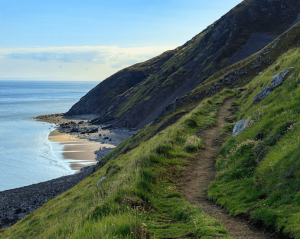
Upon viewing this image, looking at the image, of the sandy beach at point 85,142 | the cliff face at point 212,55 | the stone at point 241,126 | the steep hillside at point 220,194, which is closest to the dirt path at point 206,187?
the steep hillside at point 220,194

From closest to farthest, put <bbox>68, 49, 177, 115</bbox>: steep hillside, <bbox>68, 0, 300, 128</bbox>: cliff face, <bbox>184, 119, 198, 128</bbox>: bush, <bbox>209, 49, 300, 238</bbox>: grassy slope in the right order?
<bbox>209, 49, 300, 238</bbox>: grassy slope < <bbox>184, 119, 198, 128</bbox>: bush < <bbox>68, 0, 300, 128</bbox>: cliff face < <bbox>68, 49, 177, 115</bbox>: steep hillside

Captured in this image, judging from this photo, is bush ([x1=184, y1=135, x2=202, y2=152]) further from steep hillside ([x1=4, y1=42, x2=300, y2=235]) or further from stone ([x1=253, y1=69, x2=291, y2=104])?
stone ([x1=253, y1=69, x2=291, y2=104])

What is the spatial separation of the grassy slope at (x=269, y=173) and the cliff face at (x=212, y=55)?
84.5 meters

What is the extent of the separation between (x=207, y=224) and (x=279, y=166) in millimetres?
3106

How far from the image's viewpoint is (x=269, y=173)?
8.05 meters

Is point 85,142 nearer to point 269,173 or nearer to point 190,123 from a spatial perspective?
point 190,123

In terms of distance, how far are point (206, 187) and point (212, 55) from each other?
102 meters

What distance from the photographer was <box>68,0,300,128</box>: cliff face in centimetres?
9375

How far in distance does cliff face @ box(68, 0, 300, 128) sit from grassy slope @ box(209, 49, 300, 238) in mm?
84457

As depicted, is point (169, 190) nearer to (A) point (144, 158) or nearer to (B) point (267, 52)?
(A) point (144, 158)

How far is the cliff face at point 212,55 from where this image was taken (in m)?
93.8

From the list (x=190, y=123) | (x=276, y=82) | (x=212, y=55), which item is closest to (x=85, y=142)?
(x=190, y=123)

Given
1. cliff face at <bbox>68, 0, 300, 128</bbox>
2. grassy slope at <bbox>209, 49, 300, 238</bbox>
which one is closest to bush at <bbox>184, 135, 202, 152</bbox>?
grassy slope at <bbox>209, 49, 300, 238</bbox>

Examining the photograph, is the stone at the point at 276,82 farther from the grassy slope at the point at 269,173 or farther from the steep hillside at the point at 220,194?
the grassy slope at the point at 269,173
